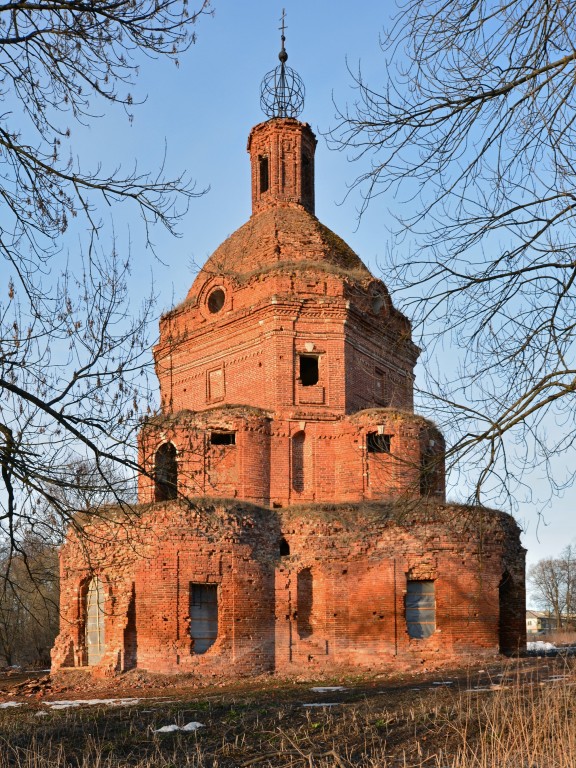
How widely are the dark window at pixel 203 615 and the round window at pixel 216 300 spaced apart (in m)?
8.96

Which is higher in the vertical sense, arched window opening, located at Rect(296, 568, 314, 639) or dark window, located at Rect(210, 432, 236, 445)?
dark window, located at Rect(210, 432, 236, 445)

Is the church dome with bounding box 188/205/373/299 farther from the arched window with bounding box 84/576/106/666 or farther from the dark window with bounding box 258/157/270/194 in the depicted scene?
the arched window with bounding box 84/576/106/666

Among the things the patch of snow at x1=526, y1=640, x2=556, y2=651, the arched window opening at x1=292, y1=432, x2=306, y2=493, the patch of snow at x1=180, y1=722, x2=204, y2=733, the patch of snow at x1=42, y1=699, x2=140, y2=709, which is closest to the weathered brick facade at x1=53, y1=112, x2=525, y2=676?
the arched window opening at x1=292, y1=432, x2=306, y2=493

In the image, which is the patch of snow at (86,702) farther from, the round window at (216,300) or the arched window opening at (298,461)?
the round window at (216,300)

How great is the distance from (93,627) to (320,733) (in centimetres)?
1385

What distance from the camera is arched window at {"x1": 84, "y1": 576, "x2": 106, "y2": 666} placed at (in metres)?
21.5

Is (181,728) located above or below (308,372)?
below

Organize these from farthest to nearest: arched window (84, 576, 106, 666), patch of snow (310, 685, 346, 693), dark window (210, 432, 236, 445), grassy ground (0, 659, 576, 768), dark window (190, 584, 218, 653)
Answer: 1. dark window (210, 432, 236, 445)
2. arched window (84, 576, 106, 666)
3. dark window (190, 584, 218, 653)
4. patch of snow (310, 685, 346, 693)
5. grassy ground (0, 659, 576, 768)

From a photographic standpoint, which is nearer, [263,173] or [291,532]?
[291,532]

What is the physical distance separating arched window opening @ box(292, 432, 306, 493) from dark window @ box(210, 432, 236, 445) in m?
1.66

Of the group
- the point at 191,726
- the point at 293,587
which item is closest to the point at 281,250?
the point at 293,587

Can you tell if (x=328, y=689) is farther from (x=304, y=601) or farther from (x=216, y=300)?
(x=216, y=300)

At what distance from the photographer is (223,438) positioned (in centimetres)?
2358

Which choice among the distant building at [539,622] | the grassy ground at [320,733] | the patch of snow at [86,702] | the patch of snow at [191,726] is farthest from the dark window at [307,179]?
the distant building at [539,622]
